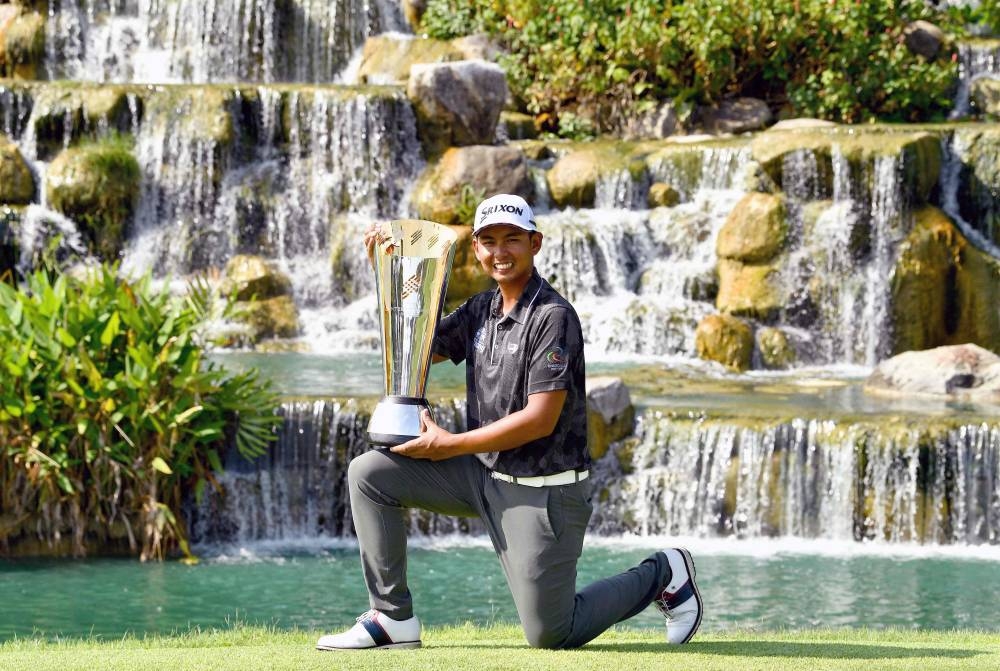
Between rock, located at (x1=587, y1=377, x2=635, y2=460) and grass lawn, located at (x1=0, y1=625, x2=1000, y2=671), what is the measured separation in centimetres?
474

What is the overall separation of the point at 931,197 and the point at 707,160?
2.42m

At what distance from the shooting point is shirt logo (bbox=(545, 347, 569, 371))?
496 cm

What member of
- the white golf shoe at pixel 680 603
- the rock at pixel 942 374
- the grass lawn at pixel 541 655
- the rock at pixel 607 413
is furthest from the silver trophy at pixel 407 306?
the rock at pixel 942 374

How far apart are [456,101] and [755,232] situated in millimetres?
3893

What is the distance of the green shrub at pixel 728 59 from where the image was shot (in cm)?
1972

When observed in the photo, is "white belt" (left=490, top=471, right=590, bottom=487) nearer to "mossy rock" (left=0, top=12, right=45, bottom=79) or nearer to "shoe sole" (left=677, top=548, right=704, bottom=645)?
"shoe sole" (left=677, top=548, right=704, bottom=645)

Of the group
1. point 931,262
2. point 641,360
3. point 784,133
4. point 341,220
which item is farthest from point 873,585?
point 341,220

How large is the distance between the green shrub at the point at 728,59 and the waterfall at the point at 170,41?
343cm

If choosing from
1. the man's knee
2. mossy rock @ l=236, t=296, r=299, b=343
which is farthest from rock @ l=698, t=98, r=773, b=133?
the man's knee

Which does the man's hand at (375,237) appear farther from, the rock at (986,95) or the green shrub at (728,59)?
the rock at (986,95)

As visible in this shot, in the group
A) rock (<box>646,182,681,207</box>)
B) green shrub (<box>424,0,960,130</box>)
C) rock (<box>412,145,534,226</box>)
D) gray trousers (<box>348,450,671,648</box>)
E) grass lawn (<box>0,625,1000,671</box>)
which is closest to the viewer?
grass lawn (<box>0,625,1000,671</box>)

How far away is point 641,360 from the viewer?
15016 millimetres

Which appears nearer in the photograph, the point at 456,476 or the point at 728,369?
the point at 456,476

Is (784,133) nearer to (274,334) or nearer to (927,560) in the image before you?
(274,334)
